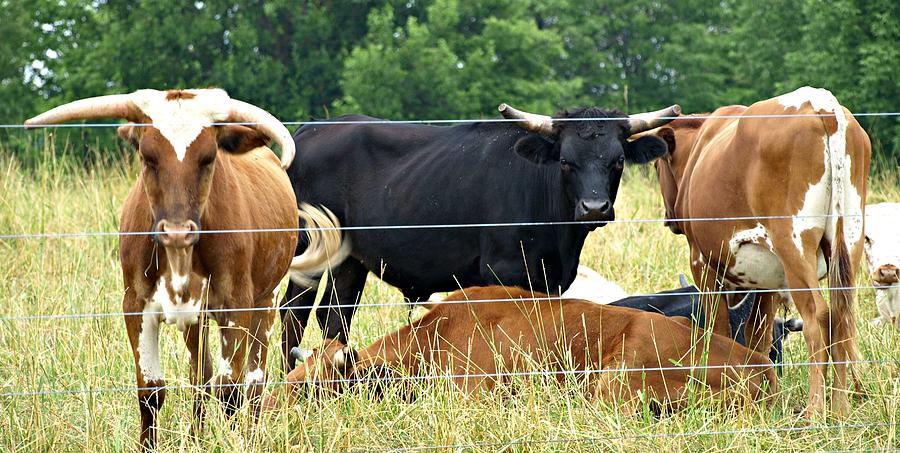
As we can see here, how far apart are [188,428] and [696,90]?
29117 mm

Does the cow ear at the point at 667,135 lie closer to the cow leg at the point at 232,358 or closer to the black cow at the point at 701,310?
the black cow at the point at 701,310

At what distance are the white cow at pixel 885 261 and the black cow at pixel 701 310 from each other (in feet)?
2.82

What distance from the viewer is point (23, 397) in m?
5.09

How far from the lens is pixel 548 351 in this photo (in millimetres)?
5363

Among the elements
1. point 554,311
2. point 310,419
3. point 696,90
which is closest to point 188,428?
point 310,419

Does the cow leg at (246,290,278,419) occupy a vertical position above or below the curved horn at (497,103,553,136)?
below

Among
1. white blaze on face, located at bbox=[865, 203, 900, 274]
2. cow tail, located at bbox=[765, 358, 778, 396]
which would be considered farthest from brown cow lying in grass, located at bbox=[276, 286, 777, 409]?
white blaze on face, located at bbox=[865, 203, 900, 274]

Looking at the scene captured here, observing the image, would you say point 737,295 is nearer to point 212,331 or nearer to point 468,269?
point 468,269

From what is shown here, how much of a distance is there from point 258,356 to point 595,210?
203 cm

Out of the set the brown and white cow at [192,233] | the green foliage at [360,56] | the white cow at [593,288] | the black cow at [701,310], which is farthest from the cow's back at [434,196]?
the green foliage at [360,56]

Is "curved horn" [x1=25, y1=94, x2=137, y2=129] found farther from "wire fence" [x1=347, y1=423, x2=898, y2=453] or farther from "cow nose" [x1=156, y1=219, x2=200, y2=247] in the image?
"wire fence" [x1=347, y1=423, x2=898, y2=453]

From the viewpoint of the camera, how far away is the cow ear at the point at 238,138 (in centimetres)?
452

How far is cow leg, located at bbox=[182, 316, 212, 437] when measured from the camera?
4609 mm

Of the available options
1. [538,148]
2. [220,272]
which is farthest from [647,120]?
[220,272]
